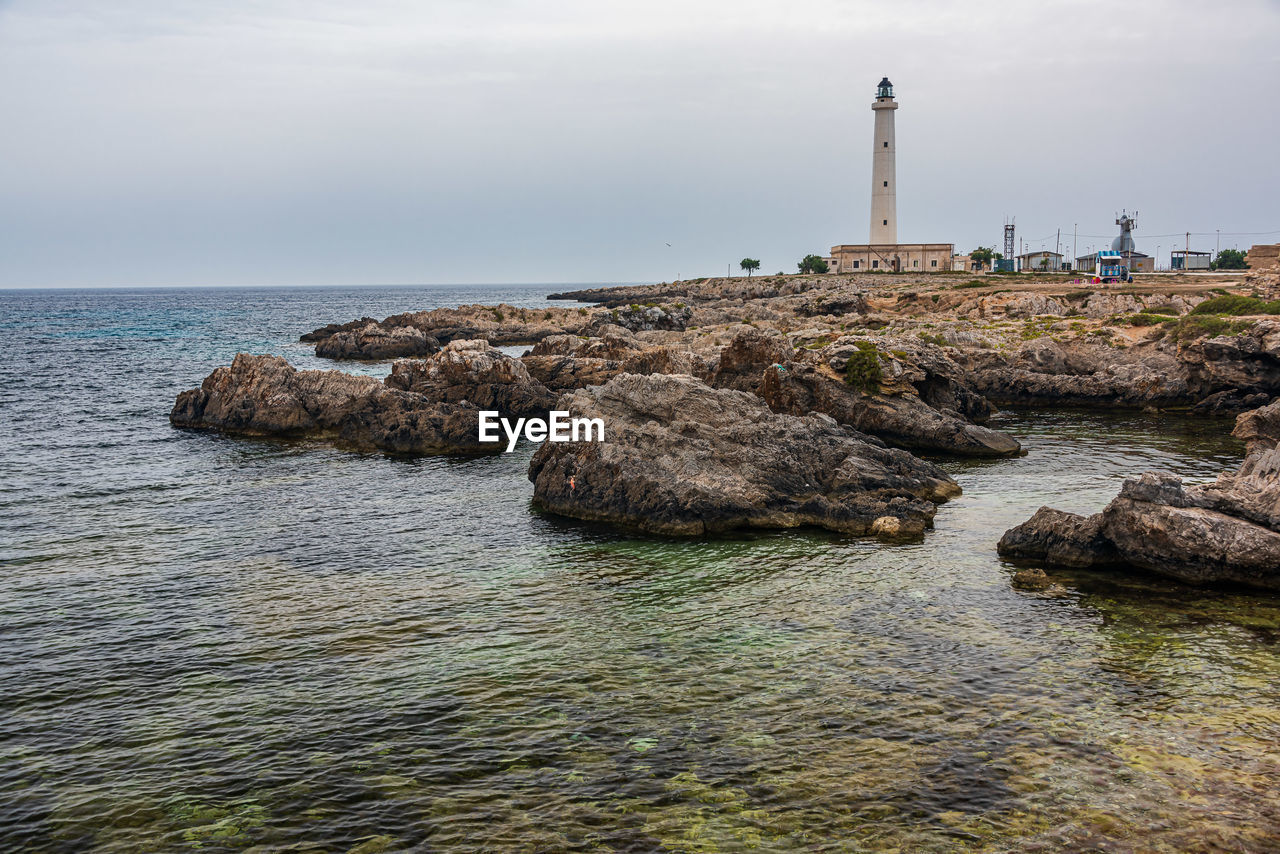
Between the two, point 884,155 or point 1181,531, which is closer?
point 1181,531

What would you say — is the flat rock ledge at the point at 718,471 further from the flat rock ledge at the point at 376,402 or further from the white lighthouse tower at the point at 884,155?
the white lighthouse tower at the point at 884,155

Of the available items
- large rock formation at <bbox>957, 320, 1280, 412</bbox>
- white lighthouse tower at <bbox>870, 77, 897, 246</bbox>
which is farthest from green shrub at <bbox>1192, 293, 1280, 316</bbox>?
white lighthouse tower at <bbox>870, 77, 897, 246</bbox>

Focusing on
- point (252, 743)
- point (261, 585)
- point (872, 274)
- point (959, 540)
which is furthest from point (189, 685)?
point (872, 274)

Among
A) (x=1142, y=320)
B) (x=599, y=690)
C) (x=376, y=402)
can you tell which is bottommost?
(x=599, y=690)

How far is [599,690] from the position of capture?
1689 cm

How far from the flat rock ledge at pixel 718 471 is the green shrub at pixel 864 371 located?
9.75m

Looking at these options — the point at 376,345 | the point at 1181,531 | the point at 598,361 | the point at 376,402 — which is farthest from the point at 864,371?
the point at 376,345

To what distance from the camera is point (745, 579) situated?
23.6 metres

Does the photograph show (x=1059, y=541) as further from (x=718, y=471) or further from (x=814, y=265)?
(x=814, y=265)

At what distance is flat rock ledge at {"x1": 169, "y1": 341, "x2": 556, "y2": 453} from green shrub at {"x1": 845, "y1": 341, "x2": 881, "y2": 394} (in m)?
17.7

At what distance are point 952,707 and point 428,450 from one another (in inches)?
1231

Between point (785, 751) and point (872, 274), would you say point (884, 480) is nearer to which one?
point (785, 751)

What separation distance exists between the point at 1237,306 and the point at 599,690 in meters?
65.8

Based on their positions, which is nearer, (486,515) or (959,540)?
(959,540)
